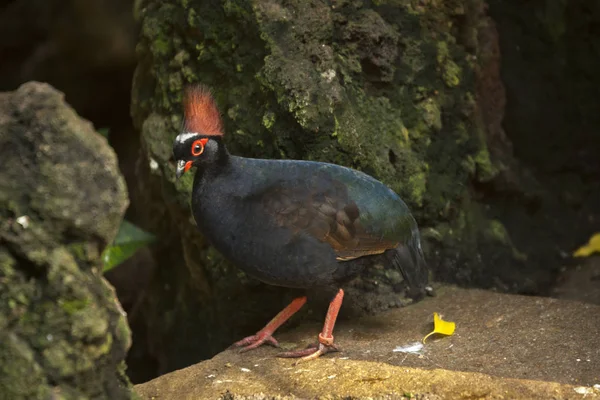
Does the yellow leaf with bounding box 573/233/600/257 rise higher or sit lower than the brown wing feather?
lower

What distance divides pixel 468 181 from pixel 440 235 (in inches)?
20.1

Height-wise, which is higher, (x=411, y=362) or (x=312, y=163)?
(x=312, y=163)

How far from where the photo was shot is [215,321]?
17.6 feet

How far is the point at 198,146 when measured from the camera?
4.05 meters

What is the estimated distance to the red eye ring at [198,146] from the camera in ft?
13.3

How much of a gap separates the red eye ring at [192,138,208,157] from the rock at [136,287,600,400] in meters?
1.12

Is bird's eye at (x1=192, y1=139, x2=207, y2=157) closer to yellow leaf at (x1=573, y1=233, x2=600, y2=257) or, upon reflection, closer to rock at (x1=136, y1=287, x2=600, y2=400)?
rock at (x1=136, y1=287, x2=600, y2=400)

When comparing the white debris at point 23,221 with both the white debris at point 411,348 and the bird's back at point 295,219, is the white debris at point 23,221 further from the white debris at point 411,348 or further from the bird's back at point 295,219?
the white debris at point 411,348

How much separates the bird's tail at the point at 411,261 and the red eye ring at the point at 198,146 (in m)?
1.23

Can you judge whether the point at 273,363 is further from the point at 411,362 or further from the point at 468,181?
the point at 468,181

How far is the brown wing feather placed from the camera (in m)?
4.04

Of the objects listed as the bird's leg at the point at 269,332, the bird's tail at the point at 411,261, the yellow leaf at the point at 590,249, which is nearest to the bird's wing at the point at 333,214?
the bird's tail at the point at 411,261

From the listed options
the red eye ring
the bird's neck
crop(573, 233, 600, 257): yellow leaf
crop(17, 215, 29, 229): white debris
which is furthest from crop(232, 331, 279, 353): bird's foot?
crop(573, 233, 600, 257): yellow leaf

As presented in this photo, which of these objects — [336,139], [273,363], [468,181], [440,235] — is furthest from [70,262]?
[468,181]
